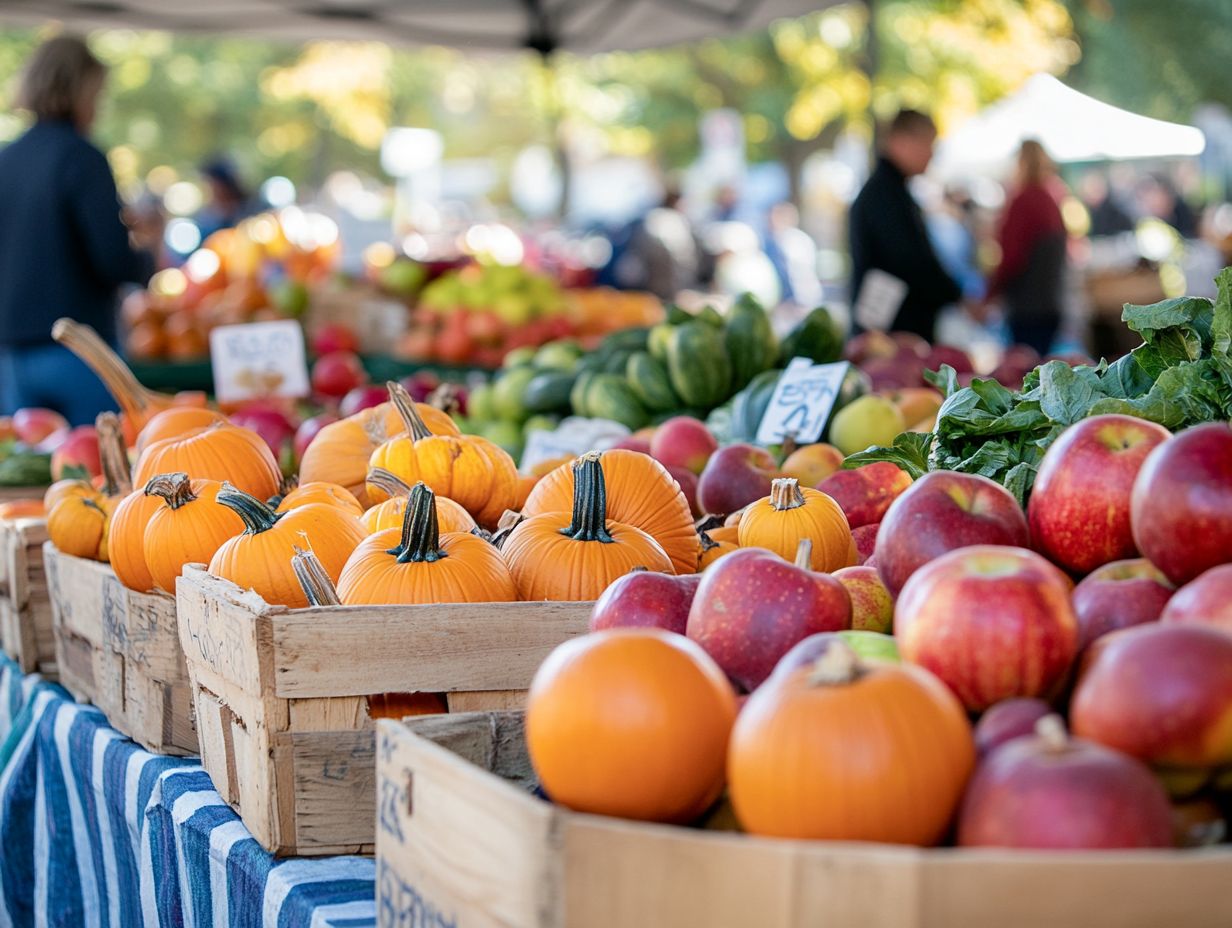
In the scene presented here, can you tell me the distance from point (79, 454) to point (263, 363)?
108 centimetres

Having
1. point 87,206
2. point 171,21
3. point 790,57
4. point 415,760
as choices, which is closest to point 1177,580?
point 415,760

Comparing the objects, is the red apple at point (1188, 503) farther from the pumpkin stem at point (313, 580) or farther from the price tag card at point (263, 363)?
the price tag card at point (263, 363)

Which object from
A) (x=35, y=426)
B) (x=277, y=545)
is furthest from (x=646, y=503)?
(x=35, y=426)

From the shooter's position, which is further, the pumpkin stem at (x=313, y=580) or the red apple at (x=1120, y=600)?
the pumpkin stem at (x=313, y=580)

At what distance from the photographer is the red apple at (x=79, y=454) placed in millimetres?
3254

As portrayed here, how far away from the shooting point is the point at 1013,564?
128cm

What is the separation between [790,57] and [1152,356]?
1838cm

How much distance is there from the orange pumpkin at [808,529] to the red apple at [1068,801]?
0.90 meters

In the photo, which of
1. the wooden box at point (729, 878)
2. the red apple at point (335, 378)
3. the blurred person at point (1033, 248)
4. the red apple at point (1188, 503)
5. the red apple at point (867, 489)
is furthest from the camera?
the blurred person at point (1033, 248)

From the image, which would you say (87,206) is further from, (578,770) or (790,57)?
(790,57)

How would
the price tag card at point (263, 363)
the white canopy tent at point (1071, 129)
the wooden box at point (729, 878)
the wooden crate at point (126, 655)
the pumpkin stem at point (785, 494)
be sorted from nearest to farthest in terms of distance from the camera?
the wooden box at point (729, 878)
the pumpkin stem at point (785, 494)
the wooden crate at point (126, 655)
the price tag card at point (263, 363)
the white canopy tent at point (1071, 129)

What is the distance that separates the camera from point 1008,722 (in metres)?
1.19

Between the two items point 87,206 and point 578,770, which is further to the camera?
point 87,206

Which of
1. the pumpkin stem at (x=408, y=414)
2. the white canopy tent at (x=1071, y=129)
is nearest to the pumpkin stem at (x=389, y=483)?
the pumpkin stem at (x=408, y=414)
